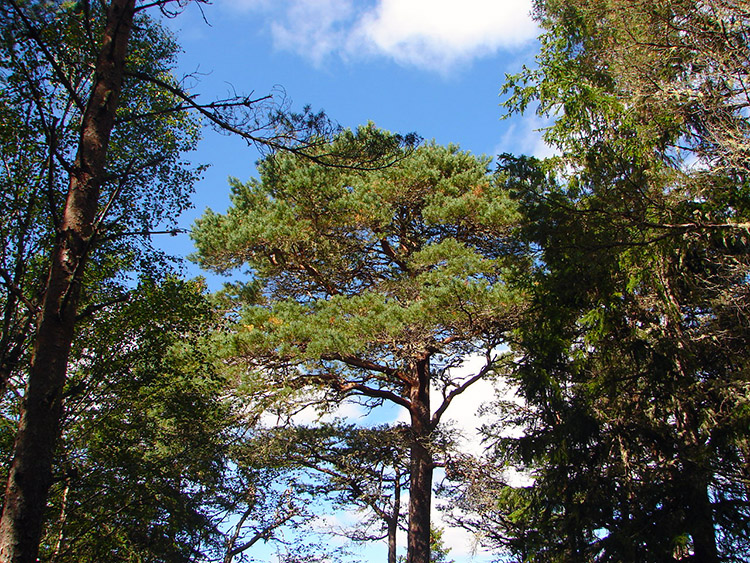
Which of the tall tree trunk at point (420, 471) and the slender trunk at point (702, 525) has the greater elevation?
the tall tree trunk at point (420, 471)

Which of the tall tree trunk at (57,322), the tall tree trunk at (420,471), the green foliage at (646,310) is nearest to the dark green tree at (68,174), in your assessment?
the tall tree trunk at (57,322)

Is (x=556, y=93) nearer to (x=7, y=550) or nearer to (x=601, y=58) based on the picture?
(x=601, y=58)

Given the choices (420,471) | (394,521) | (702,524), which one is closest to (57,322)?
(702,524)

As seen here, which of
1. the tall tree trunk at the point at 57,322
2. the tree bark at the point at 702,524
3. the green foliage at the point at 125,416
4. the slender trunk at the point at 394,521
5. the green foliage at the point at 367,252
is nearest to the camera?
the tall tree trunk at the point at 57,322

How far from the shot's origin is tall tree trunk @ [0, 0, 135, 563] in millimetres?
3660

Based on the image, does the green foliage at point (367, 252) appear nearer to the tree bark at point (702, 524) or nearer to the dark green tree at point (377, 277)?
the dark green tree at point (377, 277)

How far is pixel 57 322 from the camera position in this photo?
4.16 metres

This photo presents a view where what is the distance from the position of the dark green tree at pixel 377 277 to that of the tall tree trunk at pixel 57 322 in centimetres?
560

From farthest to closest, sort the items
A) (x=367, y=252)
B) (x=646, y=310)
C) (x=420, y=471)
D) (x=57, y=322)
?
(x=367, y=252) → (x=420, y=471) → (x=646, y=310) → (x=57, y=322)

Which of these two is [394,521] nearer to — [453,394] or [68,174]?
[453,394]

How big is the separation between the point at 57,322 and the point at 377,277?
10556 mm

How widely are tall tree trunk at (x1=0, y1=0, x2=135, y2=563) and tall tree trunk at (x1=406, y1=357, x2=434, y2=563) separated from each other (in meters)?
8.82

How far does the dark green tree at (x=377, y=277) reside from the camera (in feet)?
36.6

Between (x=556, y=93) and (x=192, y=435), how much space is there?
9.18m
